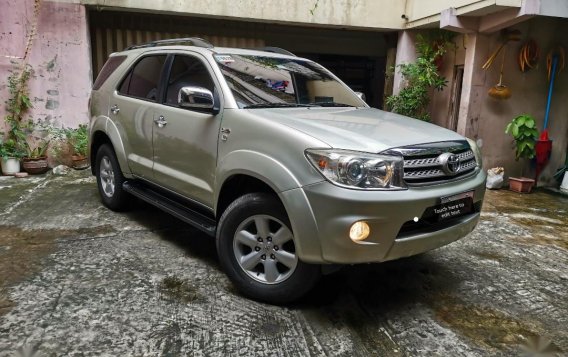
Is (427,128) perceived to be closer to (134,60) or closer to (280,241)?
(280,241)

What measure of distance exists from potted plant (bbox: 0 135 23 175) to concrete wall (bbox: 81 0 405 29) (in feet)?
8.19

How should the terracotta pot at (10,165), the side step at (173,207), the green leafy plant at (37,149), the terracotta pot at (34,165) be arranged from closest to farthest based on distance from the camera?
the side step at (173,207)
the terracotta pot at (10,165)
the terracotta pot at (34,165)
the green leafy plant at (37,149)

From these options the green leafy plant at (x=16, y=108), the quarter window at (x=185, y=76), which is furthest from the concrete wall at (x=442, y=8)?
the green leafy plant at (x=16, y=108)

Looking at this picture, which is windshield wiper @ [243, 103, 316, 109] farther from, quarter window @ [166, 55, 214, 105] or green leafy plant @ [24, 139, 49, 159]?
green leafy plant @ [24, 139, 49, 159]

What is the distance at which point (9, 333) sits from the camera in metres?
2.44

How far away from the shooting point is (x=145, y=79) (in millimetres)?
4113

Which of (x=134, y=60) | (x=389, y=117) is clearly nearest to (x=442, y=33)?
(x=389, y=117)

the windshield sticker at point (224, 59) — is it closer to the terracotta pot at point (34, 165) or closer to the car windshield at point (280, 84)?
the car windshield at point (280, 84)

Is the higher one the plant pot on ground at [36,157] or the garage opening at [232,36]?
the garage opening at [232,36]

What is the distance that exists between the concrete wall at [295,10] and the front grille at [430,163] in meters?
5.34

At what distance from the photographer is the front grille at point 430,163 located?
2510mm

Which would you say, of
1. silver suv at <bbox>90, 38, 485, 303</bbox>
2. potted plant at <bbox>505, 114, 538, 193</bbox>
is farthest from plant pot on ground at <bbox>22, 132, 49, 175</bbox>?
potted plant at <bbox>505, 114, 538, 193</bbox>

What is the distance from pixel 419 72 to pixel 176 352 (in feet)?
21.4

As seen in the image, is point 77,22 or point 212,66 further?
point 77,22
